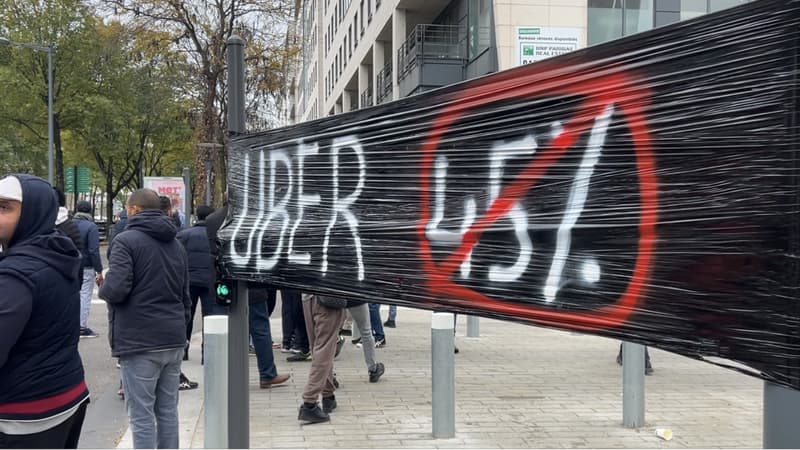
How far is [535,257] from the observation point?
262cm

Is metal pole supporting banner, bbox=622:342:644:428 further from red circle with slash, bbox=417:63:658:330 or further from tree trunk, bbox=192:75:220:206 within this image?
tree trunk, bbox=192:75:220:206

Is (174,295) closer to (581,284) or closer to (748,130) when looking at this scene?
(581,284)

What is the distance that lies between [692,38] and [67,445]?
290 cm

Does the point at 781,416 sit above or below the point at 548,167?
below

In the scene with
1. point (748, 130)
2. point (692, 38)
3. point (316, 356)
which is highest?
point (692, 38)

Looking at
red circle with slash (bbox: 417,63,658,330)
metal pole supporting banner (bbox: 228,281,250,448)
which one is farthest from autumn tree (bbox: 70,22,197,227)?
red circle with slash (bbox: 417,63,658,330)

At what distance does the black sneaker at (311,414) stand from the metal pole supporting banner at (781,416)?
382 centimetres

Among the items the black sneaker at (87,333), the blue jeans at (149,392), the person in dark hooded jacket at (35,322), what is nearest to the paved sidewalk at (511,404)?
the blue jeans at (149,392)

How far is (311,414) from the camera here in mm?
5410

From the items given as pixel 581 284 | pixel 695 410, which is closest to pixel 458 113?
pixel 581 284

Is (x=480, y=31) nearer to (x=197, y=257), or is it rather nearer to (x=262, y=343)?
(x=197, y=257)

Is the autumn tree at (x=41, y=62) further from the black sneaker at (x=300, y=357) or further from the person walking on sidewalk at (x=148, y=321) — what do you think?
the person walking on sidewalk at (x=148, y=321)

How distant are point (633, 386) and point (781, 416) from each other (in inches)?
131

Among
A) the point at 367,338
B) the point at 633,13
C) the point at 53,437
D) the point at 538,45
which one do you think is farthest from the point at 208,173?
the point at 53,437
